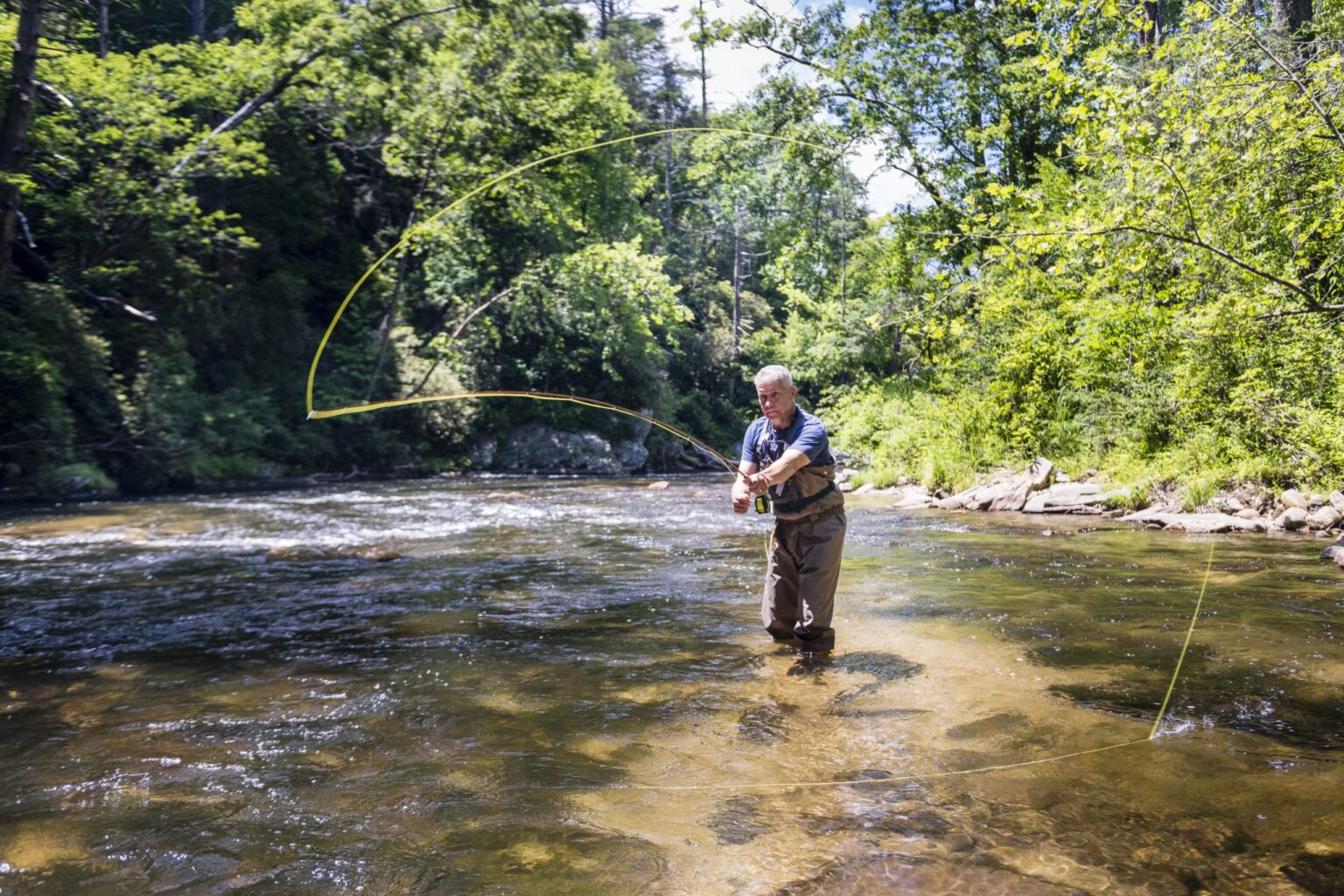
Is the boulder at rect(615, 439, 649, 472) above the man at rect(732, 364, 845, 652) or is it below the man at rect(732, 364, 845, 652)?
below

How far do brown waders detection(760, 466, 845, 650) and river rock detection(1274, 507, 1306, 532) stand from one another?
7.62 meters

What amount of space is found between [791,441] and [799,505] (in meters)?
0.41

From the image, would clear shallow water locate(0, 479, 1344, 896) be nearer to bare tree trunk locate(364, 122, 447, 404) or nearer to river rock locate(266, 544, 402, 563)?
river rock locate(266, 544, 402, 563)

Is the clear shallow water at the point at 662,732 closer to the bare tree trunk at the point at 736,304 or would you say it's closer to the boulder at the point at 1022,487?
the boulder at the point at 1022,487

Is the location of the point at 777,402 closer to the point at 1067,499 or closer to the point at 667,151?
the point at 1067,499

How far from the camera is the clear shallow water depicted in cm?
308

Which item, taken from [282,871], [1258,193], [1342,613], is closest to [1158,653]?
[1342,613]

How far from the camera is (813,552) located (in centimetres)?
574

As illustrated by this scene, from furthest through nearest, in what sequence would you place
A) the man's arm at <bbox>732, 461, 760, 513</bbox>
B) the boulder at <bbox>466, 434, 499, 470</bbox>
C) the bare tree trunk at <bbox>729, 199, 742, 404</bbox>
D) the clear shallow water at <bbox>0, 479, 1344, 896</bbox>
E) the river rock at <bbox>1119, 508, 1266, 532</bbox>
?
the bare tree trunk at <bbox>729, 199, 742, 404</bbox> < the boulder at <bbox>466, 434, 499, 470</bbox> < the river rock at <bbox>1119, 508, 1266, 532</bbox> < the man's arm at <bbox>732, 461, 760, 513</bbox> < the clear shallow water at <bbox>0, 479, 1344, 896</bbox>

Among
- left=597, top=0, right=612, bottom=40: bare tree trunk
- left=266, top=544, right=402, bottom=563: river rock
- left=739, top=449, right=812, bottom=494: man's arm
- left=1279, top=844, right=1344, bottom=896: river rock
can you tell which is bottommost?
left=266, top=544, right=402, bottom=563: river rock

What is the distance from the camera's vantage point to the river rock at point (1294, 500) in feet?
35.8

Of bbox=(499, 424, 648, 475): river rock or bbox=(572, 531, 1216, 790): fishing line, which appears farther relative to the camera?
bbox=(499, 424, 648, 475): river rock

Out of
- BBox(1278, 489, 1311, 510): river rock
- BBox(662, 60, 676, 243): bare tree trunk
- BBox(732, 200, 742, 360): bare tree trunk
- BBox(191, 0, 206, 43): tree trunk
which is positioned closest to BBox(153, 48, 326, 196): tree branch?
BBox(191, 0, 206, 43): tree trunk

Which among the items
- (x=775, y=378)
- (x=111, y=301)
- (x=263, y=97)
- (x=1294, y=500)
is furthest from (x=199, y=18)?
(x=1294, y=500)
